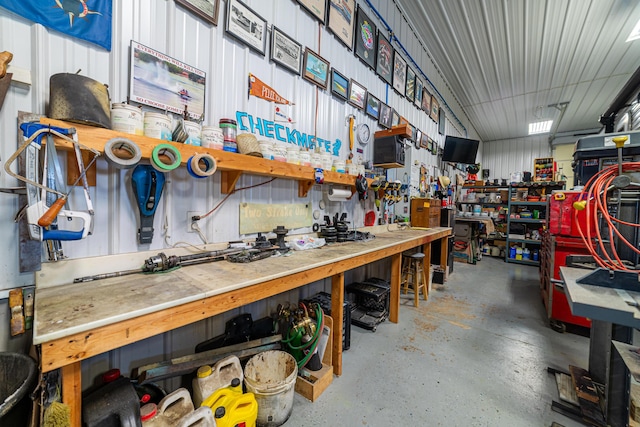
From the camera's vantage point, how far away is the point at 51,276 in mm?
1107

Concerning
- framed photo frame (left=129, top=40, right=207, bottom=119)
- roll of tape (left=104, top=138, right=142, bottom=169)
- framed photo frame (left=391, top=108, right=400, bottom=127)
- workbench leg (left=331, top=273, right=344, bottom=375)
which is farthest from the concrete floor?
framed photo frame (left=391, top=108, right=400, bottom=127)

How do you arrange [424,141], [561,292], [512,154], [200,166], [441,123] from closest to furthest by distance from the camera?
[200,166]
[561,292]
[424,141]
[441,123]
[512,154]

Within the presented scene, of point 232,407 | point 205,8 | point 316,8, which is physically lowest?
point 232,407

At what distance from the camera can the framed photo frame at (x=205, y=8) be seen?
4.98ft

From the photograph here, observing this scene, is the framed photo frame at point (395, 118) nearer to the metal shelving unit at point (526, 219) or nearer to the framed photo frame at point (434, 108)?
the framed photo frame at point (434, 108)

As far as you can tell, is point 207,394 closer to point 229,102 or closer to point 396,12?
point 229,102

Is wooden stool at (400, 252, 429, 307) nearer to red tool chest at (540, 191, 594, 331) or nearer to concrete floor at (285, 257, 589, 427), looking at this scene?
concrete floor at (285, 257, 589, 427)

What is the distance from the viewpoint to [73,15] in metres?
1.17

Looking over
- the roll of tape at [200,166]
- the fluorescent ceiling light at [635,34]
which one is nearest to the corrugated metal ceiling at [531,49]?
the fluorescent ceiling light at [635,34]

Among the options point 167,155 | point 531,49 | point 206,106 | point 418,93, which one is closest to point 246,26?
point 206,106

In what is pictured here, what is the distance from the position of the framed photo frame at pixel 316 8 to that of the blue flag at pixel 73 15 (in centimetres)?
163

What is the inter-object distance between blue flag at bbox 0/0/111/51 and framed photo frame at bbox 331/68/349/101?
1894mm

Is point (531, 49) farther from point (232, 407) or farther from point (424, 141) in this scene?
point (232, 407)

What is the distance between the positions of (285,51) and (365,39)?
154 centimetres
